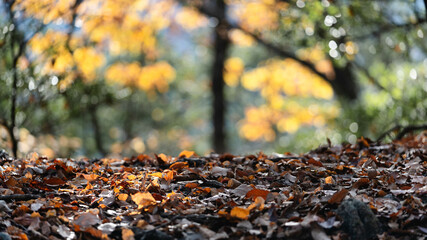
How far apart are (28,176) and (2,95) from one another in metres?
3.31

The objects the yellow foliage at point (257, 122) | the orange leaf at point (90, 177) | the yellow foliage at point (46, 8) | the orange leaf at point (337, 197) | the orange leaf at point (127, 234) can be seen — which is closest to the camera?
the orange leaf at point (127, 234)

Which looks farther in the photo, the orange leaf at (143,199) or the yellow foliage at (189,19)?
the yellow foliage at (189,19)

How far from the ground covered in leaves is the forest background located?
1433 mm

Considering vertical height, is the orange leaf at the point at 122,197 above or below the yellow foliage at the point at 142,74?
above

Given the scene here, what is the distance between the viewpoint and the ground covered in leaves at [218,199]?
1845mm

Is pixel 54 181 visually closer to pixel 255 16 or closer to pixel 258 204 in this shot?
pixel 258 204

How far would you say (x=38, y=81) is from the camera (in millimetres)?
5031

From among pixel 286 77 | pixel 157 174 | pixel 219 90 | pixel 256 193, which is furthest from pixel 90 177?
pixel 286 77

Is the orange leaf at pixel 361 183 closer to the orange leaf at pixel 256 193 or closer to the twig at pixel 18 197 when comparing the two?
the orange leaf at pixel 256 193

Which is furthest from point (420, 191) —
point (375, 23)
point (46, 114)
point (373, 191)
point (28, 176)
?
point (46, 114)

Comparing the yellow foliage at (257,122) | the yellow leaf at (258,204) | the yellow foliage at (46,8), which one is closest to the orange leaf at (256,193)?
the yellow leaf at (258,204)

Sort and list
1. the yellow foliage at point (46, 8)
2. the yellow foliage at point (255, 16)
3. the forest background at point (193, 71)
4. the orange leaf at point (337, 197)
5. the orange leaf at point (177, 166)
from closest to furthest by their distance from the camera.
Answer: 1. the orange leaf at point (337, 197)
2. the orange leaf at point (177, 166)
3. the yellow foliage at point (46, 8)
4. the forest background at point (193, 71)
5. the yellow foliage at point (255, 16)

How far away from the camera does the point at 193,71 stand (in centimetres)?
1606

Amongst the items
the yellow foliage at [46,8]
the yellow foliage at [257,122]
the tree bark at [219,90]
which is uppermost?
the yellow foliage at [46,8]
